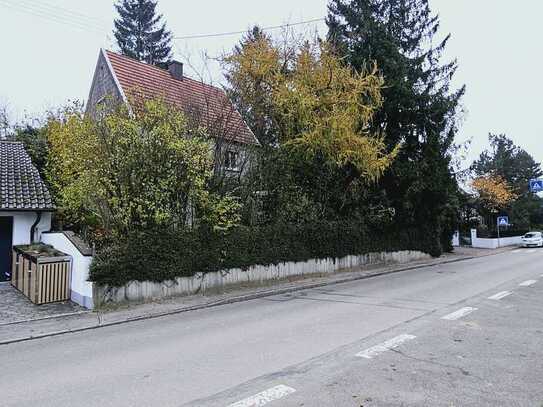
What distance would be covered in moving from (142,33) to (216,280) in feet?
116

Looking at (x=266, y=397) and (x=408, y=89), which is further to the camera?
(x=408, y=89)

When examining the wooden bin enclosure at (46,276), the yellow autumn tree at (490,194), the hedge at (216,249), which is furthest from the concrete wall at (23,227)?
the yellow autumn tree at (490,194)

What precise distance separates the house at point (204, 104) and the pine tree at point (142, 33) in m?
23.1

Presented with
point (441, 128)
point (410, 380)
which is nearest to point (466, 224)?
point (441, 128)

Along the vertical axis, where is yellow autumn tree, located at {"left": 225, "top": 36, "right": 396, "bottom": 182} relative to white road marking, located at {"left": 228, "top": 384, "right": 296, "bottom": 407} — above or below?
above

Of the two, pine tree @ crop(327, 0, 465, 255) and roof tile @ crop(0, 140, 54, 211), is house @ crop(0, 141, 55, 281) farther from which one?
pine tree @ crop(327, 0, 465, 255)

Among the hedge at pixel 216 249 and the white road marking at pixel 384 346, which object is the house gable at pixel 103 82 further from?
the white road marking at pixel 384 346

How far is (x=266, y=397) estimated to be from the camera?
14.9ft

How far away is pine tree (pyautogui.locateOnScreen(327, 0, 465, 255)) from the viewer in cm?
1836

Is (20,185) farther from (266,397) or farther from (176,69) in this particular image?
(266,397)

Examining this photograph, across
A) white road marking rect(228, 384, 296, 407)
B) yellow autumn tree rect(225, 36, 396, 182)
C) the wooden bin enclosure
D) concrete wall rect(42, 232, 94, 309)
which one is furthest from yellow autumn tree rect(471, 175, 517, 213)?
white road marking rect(228, 384, 296, 407)

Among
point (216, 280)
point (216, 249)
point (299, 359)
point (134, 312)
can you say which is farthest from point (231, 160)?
point (299, 359)

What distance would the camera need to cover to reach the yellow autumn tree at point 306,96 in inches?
579

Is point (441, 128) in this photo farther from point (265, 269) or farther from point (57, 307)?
point (57, 307)
